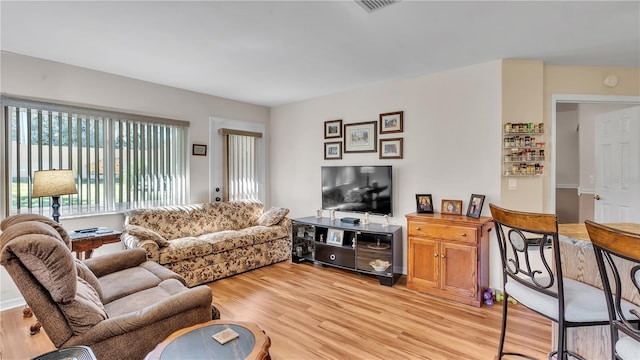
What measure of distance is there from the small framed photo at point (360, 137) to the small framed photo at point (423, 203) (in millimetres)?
924

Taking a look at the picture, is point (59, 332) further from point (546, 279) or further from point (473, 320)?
point (473, 320)

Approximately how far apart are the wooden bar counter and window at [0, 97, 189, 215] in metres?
4.33

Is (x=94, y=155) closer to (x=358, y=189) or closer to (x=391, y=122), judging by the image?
(x=358, y=189)

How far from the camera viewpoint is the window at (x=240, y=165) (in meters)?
4.82

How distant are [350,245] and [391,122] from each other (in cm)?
171

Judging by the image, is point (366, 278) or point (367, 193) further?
point (367, 193)

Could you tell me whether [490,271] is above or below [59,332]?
below

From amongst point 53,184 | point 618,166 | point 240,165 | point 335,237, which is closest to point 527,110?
point 618,166

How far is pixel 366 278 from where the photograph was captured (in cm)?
Answer: 375

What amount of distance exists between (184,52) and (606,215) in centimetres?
512

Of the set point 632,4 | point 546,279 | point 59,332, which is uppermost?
point 632,4

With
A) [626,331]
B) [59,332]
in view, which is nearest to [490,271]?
[626,331]

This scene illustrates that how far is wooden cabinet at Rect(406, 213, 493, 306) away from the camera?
2.96m

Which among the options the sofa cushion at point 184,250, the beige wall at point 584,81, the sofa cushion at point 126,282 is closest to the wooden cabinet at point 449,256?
the beige wall at point 584,81
